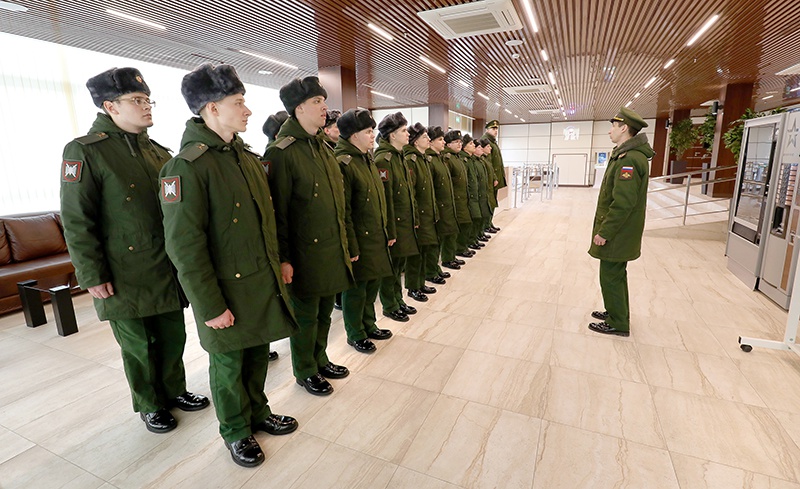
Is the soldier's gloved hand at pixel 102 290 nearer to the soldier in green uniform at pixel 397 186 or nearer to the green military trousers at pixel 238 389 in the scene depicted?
the green military trousers at pixel 238 389

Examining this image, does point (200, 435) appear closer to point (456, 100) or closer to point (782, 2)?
point (782, 2)

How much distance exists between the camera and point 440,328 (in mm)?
3236

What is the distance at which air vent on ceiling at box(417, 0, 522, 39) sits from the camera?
4.25m

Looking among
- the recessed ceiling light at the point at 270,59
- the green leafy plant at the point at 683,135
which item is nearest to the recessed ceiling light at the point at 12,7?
the recessed ceiling light at the point at 270,59

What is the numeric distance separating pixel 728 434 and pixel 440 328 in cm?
184

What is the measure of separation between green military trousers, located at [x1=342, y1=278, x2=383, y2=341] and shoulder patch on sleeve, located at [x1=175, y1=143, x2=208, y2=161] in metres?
1.35

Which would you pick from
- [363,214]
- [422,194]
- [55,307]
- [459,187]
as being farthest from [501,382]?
[55,307]

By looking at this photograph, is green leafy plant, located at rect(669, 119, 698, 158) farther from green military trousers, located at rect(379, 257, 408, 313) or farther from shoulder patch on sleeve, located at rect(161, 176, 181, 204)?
shoulder patch on sleeve, located at rect(161, 176, 181, 204)

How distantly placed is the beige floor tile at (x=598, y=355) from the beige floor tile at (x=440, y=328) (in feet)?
2.12

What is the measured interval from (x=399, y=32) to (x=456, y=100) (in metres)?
6.52

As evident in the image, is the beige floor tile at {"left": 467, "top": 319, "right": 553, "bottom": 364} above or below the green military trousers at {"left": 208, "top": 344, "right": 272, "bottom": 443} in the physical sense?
below

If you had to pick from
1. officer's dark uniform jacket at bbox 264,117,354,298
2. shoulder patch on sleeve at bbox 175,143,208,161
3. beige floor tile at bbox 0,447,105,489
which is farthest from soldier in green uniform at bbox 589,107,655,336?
beige floor tile at bbox 0,447,105,489

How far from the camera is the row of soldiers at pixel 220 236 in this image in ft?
5.21

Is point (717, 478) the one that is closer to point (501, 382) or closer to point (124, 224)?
point (501, 382)
